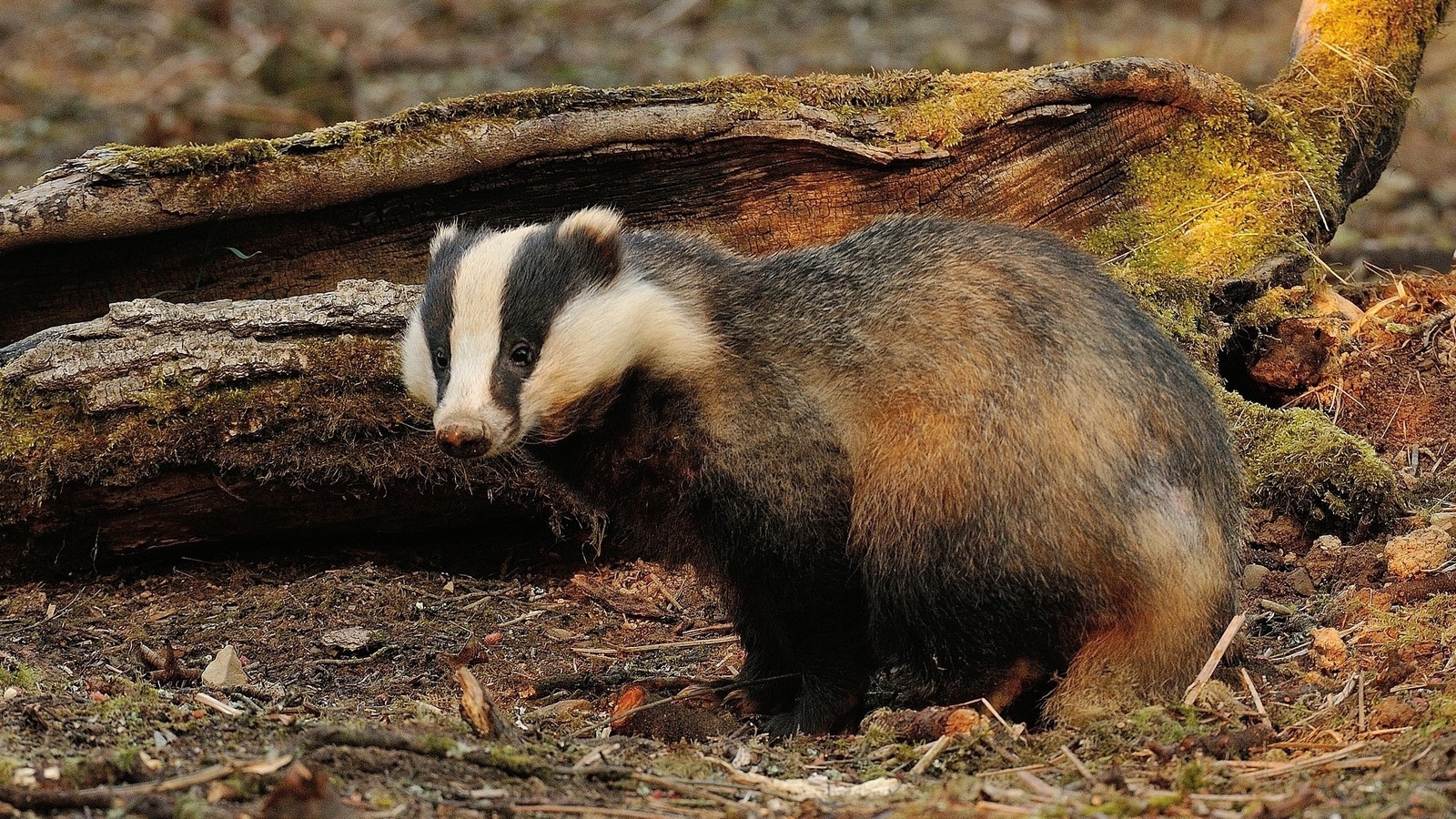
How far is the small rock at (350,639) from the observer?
5988mm

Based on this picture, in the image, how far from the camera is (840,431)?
5.00 m

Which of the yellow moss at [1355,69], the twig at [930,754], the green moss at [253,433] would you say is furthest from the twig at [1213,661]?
the yellow moss at [1355,69]

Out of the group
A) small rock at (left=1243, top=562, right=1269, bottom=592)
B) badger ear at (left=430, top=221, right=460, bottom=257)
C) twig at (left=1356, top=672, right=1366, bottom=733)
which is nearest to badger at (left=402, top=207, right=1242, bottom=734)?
badger ear at (left=430, top=221, right=460, bottom=257)

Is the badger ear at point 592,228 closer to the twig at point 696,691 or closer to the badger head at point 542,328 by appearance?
the badger head at point 542,328

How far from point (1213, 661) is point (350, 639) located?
138 inches

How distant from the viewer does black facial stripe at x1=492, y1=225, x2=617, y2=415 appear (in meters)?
4.95

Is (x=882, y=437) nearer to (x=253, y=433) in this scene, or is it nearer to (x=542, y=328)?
(x=542, y=328)

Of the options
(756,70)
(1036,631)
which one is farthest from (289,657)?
(756,70)

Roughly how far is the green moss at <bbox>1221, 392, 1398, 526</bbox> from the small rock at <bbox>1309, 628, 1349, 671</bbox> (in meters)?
1.21

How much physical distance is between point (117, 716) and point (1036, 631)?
9.68 ft

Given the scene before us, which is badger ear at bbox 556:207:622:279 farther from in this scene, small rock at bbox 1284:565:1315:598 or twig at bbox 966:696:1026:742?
small rock at bbox 1284:565:1315:598

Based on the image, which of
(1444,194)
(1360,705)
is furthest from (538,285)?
(1444,194)

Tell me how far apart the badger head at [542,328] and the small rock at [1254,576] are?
2706mm

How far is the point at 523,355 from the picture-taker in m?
5.00
